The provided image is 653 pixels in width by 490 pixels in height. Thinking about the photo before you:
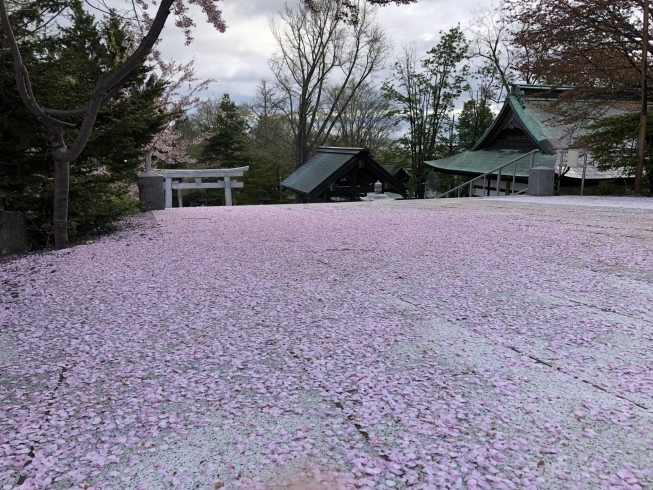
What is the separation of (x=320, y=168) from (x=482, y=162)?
19.8 feet

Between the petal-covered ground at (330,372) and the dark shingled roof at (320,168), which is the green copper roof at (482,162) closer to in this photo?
the dark shingled roof at (320,168)

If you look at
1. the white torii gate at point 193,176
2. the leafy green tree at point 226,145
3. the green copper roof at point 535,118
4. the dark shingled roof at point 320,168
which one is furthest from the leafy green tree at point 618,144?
the leafy green tree at point 226,145

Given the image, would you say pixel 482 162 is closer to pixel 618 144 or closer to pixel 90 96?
pixel 618 144

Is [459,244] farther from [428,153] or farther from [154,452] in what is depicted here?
[428,153]

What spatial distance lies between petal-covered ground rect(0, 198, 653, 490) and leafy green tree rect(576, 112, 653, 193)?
8595 millimetres

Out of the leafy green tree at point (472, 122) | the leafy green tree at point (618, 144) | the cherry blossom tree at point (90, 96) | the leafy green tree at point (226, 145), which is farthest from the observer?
the leafy green tree at point (226, 145)

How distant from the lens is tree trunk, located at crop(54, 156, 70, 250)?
4.71 m

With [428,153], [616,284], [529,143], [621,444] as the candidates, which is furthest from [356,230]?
[428,153]

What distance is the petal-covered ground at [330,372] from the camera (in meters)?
1.40

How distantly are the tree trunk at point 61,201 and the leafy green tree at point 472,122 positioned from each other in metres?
21.1

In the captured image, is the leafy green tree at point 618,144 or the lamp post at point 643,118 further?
the leafy green tree at point 618,144

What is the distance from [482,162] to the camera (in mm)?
17062

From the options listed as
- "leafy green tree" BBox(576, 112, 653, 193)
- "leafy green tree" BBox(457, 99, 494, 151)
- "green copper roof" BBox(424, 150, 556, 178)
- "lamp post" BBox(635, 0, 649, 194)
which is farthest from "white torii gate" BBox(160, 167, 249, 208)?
"leafy green tree" BBox(457, 99, 494, 151)

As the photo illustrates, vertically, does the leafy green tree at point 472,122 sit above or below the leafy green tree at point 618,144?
above
